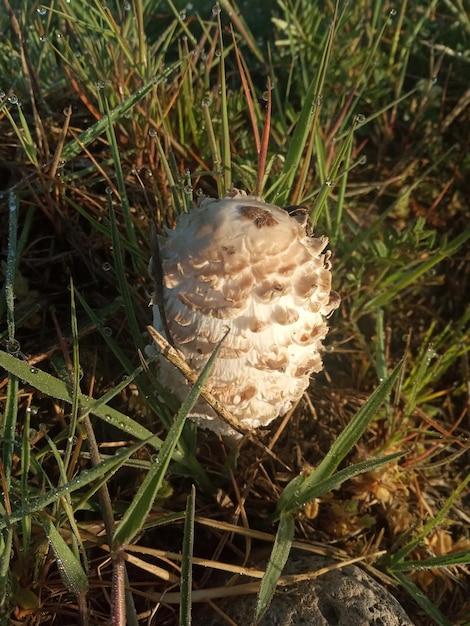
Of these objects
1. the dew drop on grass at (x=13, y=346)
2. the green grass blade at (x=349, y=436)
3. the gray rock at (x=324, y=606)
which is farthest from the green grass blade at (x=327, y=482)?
the dew drop on grass at (x=13, y=346)

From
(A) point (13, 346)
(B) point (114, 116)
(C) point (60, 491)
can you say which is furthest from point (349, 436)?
(B) point (114, 116)

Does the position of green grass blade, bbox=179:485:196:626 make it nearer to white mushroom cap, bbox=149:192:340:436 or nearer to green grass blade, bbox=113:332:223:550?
green grass blade, bbox=113:332:223:550

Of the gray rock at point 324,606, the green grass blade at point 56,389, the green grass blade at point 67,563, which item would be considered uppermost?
the green grass blade at point 56,389

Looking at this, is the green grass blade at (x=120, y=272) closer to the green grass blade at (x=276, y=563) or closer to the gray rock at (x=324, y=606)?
the green grass blade at (x=276, y=563)

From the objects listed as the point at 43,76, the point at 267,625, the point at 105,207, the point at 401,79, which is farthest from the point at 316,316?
the point at 43,76

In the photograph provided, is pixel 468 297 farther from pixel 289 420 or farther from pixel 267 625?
pixel 267 625

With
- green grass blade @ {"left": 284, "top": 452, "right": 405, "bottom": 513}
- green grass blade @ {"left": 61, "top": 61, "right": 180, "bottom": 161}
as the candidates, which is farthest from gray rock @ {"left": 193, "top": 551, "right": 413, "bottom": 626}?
green grass blade @ {"left": 61, "top": 61, "right": 180, "bottom": 161}
